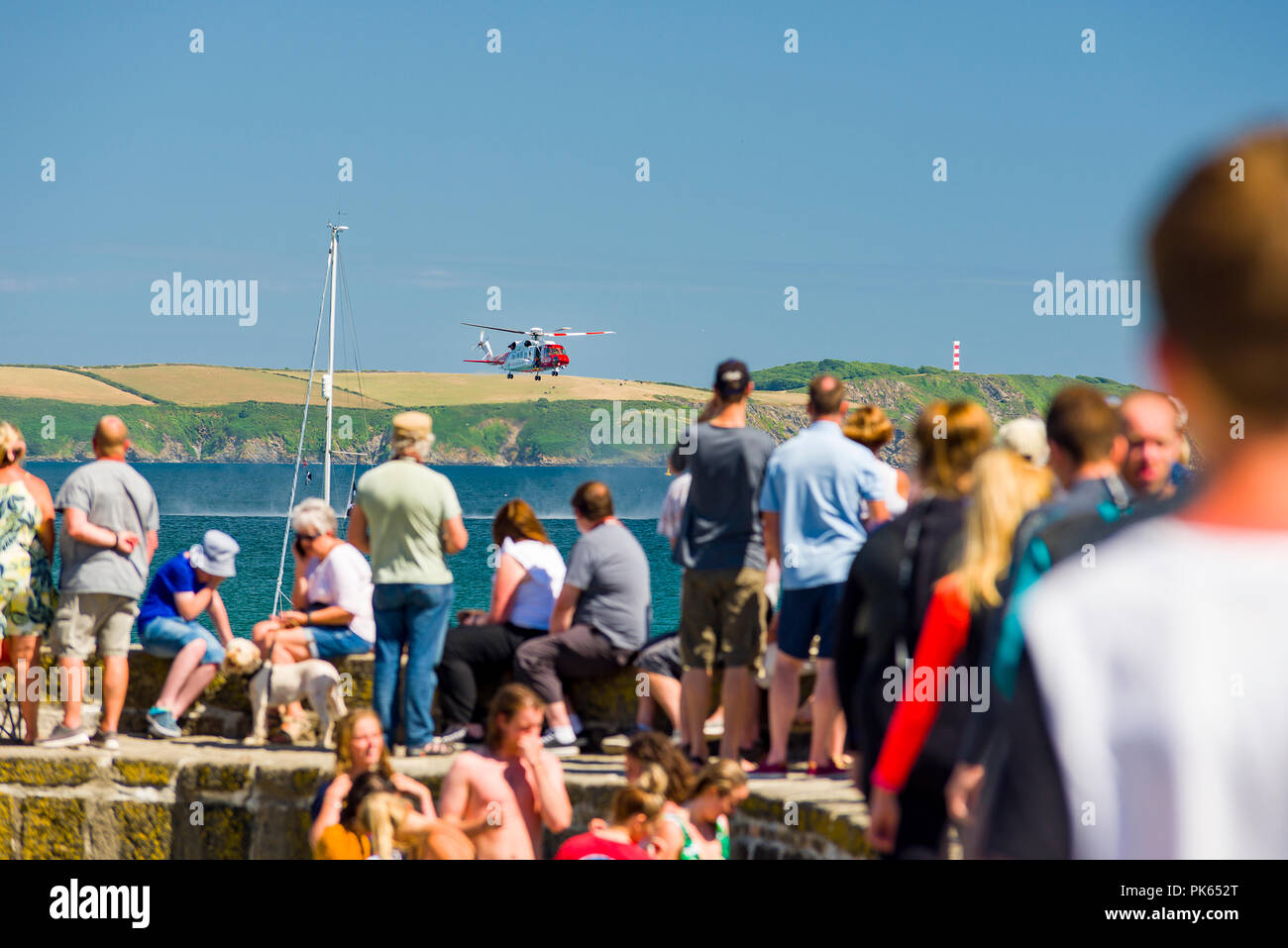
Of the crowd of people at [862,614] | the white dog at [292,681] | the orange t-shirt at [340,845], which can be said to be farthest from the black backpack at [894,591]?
the white dog at [292,681]

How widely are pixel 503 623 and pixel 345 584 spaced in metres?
0.89

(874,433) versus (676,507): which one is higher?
(874,433)

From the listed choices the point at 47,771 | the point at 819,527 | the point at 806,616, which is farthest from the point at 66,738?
the point at 819,527

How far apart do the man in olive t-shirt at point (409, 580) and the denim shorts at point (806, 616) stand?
1.73m

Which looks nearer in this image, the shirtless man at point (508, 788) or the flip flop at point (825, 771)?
the shirtless man at point (508, 788)

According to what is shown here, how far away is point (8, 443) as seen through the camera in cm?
684

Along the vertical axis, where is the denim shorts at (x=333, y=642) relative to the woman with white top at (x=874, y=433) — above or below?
below

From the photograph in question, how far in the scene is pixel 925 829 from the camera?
11.2ft

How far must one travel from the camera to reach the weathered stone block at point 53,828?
6.68 m

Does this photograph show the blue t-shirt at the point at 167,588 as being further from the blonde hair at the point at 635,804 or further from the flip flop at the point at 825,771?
the flip flop at the point at 825,771

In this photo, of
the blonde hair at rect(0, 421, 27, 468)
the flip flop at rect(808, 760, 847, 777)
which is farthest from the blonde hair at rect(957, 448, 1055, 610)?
the blonde hair at rect(0, 421, 27, 468)

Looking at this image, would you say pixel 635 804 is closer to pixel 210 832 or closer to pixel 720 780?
pixel 720 780
